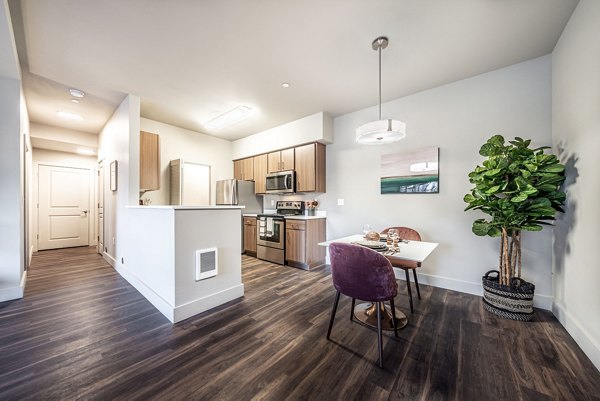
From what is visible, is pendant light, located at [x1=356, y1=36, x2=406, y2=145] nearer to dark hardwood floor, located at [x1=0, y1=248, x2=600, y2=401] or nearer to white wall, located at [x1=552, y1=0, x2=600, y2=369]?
white wall, located at [x1=552, y1=0, x2=600, y2=369]

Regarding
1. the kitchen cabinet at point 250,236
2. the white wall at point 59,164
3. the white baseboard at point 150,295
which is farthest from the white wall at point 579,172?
the white wall at point 59,164

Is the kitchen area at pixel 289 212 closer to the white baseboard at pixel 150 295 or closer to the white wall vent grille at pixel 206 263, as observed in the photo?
the white wall vent grille at pixel 206 263

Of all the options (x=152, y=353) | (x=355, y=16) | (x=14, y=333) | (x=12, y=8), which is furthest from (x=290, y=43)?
(x=14, y=333)

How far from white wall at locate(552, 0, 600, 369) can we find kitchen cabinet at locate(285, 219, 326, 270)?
2931 mm

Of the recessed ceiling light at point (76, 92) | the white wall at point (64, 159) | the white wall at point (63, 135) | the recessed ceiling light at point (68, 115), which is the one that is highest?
the recessed ceiling light at point (76, 92)

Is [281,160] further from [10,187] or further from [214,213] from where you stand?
[10,187]

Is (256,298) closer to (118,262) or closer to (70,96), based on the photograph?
(118,262)

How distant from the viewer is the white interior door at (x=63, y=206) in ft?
17.7

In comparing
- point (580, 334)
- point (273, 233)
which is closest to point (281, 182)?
point (273, 233)

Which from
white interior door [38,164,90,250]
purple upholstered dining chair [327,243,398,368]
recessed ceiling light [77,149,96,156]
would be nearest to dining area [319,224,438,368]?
purple upholstered dining chair [327,243,398,368]

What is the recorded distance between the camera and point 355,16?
1980 millimetres

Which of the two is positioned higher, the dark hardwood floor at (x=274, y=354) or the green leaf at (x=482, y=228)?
the green leaf at (x=482, y=228)

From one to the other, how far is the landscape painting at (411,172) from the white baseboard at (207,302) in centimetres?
260

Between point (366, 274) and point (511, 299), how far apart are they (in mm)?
1750
